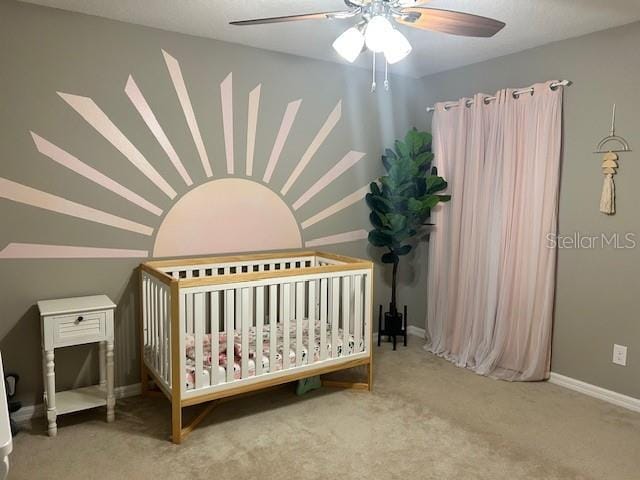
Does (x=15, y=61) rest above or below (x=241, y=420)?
above

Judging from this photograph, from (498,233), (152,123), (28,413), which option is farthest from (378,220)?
(28,413)

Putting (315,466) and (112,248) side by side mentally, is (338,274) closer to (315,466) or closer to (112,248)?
(315,466)

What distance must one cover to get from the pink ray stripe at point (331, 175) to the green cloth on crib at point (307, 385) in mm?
1245

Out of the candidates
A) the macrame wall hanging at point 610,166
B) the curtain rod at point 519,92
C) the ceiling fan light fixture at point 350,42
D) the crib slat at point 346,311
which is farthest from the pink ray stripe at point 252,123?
the macrame wall hanging at point 610,166

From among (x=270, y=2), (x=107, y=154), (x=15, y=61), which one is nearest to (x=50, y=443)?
(x=107, y=154)

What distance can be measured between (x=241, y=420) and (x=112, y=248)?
1.28m

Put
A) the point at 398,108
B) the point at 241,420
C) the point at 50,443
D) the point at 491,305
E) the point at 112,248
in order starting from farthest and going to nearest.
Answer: the point at 398,108, the point at 491,305, the point at 112,248, the point at 241,420, the point at 50,443

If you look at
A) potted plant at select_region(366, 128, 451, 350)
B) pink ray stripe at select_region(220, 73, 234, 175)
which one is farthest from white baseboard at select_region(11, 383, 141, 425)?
potted plant at select_region(366, 128, 451, 350)

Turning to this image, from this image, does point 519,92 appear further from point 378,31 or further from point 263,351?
point 263,351

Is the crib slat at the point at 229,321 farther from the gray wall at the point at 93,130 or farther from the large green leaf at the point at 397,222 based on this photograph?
the large green leaf at the point at 397,222

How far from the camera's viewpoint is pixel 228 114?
3.31 m

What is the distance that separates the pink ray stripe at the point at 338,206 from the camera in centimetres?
375

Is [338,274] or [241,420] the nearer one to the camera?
[241,420]

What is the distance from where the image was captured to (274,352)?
2836 millimetres
